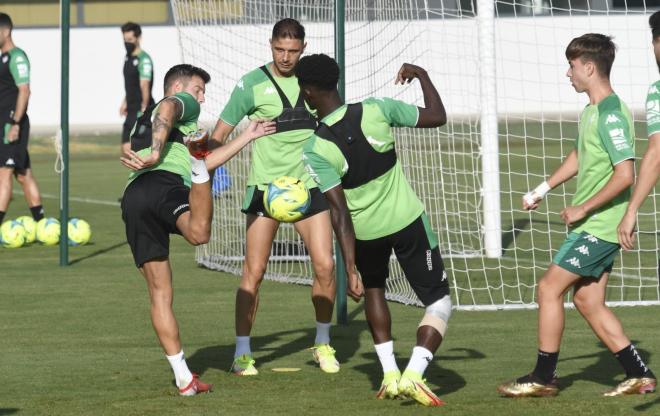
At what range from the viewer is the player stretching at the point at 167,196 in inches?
311

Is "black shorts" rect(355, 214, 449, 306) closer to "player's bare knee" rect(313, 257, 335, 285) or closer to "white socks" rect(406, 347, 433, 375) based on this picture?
"white socks" rect(406, 347, 433, 375)

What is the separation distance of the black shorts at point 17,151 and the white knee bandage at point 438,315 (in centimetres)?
964

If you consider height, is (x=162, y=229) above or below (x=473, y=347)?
above

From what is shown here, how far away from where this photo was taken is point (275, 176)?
9109mm

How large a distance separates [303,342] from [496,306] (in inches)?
87.1

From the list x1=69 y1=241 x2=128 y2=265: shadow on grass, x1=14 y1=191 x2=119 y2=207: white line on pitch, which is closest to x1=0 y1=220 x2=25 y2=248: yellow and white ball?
x1=69 y1=241 x2=128 y2=265: shadow on grass

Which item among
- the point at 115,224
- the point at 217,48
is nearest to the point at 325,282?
the point at 217,48

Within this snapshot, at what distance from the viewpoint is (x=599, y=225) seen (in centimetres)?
754

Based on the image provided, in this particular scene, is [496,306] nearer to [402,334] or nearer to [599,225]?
[402,334]

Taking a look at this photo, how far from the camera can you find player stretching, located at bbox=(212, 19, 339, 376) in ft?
29.3

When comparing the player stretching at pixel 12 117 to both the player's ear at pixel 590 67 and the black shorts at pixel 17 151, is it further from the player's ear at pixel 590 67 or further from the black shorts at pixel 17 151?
the player's ear at pixel 590 67

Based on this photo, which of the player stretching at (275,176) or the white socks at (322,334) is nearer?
the player stretching at (275,176)

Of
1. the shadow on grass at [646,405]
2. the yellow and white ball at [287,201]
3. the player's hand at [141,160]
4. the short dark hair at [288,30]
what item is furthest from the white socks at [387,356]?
the short dark hair at [288,30]

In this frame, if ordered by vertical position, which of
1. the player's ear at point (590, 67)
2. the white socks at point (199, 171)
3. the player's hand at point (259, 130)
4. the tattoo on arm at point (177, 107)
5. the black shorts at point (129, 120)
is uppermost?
the black shorts at point (129, 120)
